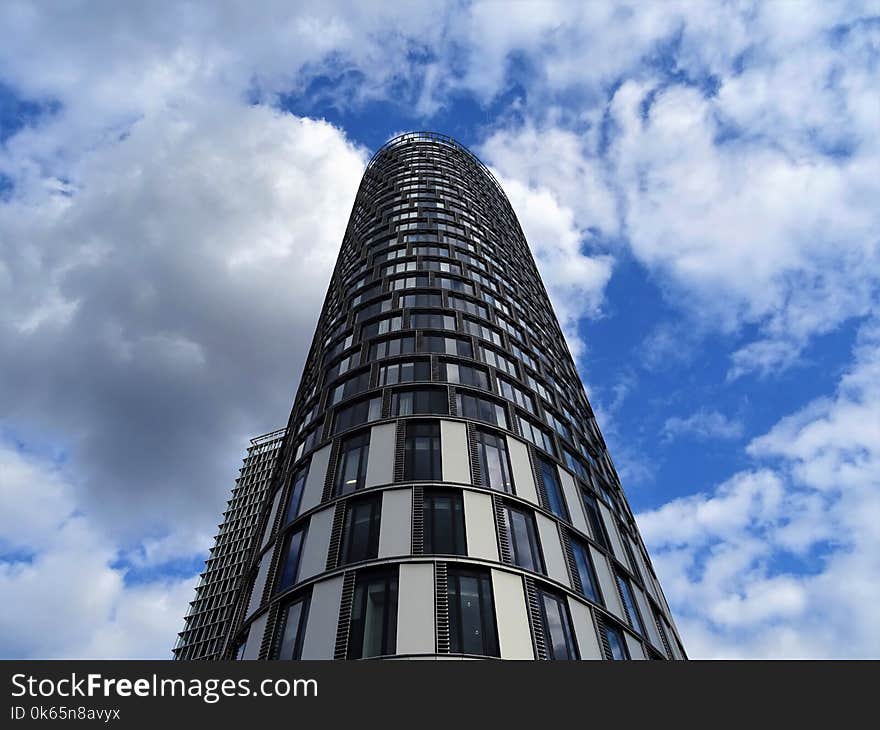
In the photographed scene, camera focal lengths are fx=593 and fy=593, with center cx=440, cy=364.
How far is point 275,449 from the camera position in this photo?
122 m

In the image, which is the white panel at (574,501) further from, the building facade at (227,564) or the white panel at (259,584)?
the building facade at (227,564)

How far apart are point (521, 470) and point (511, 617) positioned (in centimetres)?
824

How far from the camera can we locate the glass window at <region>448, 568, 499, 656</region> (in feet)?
63.3

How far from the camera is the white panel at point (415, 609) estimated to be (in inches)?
747

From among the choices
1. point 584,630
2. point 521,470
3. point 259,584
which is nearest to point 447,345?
point 521,470

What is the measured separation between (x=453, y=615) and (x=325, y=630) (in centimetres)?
445

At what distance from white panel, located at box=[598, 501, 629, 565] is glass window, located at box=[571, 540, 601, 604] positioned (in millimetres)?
3539

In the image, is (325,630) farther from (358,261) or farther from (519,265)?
(519,265)

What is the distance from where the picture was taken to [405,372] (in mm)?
32312

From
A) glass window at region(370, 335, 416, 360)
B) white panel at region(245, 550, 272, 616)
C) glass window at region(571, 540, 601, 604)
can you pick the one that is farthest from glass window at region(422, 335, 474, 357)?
white panel at region(245, 550, 272, 616)

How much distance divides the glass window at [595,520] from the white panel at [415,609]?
10454 mm

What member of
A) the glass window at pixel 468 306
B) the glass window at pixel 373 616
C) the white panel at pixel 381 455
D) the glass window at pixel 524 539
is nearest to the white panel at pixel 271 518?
the white panel at pixel 381 455

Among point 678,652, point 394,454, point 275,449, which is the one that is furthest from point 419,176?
point 275,449

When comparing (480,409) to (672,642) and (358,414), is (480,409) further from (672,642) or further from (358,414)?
(672,642)
